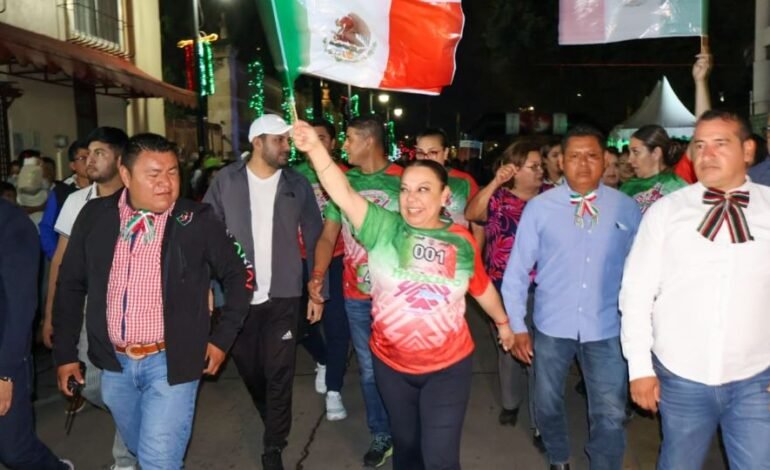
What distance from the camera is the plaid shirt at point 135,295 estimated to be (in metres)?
3.52

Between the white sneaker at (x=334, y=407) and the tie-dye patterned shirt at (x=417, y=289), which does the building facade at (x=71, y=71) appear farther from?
the tie-dye patterned shirt at (x=417, y=289)

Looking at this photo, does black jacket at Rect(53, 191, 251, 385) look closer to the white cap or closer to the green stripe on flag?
the green stripe on flag

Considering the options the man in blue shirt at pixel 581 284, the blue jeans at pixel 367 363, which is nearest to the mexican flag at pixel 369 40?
the man in blue shirt at pixel 581 284

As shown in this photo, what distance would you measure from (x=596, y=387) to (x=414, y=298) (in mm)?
1273

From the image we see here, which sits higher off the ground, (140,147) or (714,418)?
(140,147)

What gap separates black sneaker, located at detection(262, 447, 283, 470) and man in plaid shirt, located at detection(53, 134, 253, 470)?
1119mm

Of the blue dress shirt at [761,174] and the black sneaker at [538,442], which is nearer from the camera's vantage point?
Result: the blue dress shirt at [761,174]

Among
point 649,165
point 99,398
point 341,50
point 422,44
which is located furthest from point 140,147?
point 649,165

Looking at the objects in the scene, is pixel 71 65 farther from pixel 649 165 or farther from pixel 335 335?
pixel 649 165

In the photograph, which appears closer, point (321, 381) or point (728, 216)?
point (728, 216)

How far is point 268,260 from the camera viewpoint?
15.8 ft

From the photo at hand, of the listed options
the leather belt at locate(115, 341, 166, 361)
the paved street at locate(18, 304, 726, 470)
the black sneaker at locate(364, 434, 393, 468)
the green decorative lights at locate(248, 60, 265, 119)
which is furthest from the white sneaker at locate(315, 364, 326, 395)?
the green decorative lights at locate(248, 60, 265, 119)

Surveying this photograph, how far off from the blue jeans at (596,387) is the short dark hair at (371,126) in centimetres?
178

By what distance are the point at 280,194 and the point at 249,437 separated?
197 centimetres
